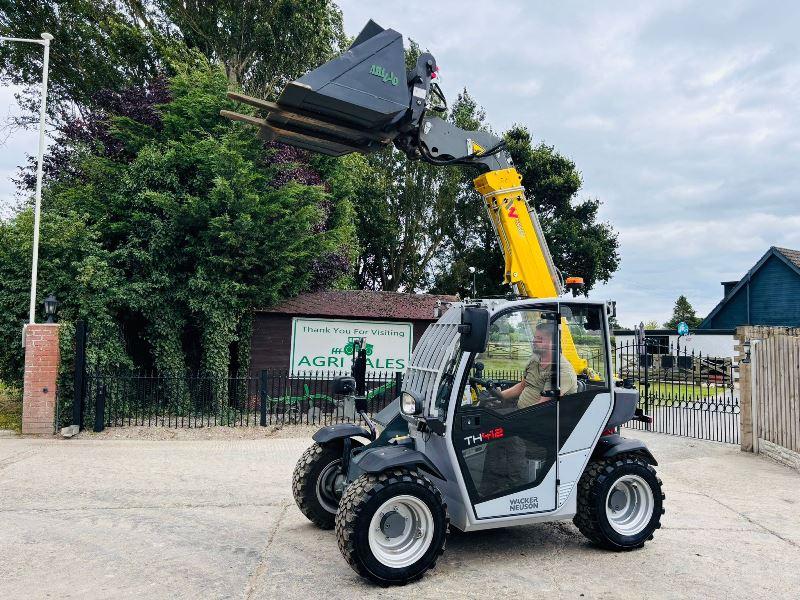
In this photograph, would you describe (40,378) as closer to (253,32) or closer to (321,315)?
(321,315)

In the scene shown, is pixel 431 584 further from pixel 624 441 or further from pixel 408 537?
pixel 624 441

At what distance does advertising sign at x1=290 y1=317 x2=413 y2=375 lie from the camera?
1356cm

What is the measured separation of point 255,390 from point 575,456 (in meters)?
9.49

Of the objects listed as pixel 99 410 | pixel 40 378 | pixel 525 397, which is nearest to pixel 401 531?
pixel 525 397

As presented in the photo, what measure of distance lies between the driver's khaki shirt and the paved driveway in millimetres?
1324

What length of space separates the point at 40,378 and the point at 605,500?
377 inches

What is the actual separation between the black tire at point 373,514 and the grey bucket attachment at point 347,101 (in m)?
3.61

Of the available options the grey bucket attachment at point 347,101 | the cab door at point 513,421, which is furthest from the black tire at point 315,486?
the grey bucket attachment at point 347,101

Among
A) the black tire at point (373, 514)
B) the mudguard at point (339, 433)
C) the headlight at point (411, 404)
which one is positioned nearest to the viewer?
the black tire at point (373, 514)

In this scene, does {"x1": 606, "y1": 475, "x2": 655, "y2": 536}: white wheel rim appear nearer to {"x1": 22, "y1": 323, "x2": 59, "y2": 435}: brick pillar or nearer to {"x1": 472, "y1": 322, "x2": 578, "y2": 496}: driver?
{"x1": 472, "y1": 322, "x2": 578, "y2": 496}: driver

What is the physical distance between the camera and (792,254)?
27062 millimetres

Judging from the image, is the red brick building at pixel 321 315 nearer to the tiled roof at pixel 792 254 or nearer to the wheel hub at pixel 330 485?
the wheel hub at pixel 330 485

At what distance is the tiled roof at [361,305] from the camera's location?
13.5m

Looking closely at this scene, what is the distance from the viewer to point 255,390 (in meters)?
13.2
